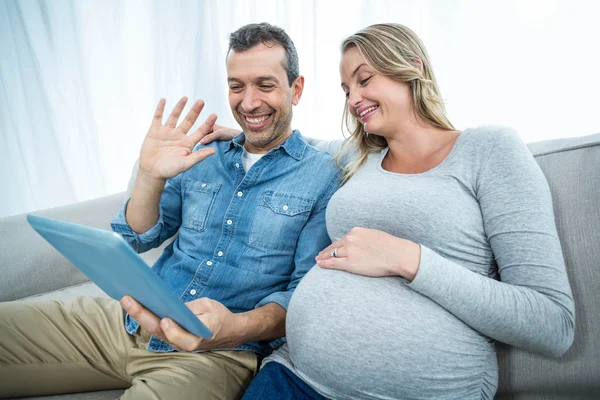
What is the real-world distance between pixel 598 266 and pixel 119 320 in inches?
45.0

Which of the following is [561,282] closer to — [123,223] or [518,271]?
[518,271]

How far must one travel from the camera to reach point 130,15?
83.5 inches

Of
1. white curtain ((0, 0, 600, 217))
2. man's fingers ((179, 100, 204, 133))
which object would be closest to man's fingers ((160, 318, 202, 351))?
man's fingers ((179, 100, 204, 133))

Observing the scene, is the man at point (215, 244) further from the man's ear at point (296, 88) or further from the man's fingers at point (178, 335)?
the man's fingers at point (178, 335)

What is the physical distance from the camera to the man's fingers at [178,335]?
813 millimetres

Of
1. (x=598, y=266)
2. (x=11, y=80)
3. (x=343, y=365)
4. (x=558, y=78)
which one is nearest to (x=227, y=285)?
(x=343, y=365)

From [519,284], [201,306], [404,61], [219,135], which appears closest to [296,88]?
[219,135]

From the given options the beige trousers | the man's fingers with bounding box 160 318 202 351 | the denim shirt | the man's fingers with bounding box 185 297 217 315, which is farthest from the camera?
the denim shirt

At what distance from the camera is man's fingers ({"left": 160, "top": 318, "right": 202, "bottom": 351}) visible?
2.67 feet

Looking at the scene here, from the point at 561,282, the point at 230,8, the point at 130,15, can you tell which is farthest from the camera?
the point at 130,15

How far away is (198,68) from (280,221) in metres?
1.00

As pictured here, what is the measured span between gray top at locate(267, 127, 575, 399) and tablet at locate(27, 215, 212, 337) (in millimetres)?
276

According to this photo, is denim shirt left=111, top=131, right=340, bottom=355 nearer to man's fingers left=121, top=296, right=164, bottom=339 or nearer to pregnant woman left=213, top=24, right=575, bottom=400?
pregnant woman left=213, top=24, right=575, bottom=400

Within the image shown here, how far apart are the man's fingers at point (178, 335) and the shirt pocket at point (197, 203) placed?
1.71 feet
